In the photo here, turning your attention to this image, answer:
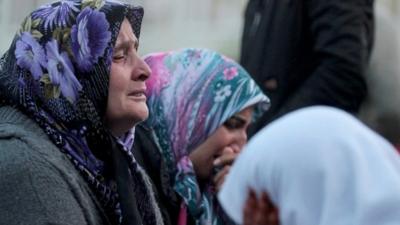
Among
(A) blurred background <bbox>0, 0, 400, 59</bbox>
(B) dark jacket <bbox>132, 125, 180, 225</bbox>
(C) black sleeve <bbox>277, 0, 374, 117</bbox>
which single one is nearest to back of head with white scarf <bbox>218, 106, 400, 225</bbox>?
(B) dark jacket <bbox>132, 125, 180, 225</bbox>

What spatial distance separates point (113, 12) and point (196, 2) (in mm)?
2426

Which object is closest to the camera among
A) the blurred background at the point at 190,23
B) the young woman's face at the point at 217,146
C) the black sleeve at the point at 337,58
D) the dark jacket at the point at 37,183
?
the dark jacket at the point at 37,183

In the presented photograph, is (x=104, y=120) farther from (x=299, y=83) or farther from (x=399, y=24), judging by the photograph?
(x=399, y=24)

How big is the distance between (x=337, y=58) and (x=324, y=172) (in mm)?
2344

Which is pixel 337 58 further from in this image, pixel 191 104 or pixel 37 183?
pixel 37 183

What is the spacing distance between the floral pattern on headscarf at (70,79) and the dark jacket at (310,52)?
1.32 metres

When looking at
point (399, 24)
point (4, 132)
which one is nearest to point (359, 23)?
point (399, 24)

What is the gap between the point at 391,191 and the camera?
2.16 meters

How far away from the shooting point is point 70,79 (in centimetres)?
320

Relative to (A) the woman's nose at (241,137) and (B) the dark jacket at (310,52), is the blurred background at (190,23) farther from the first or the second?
(A) the woman's nose at (241,137)

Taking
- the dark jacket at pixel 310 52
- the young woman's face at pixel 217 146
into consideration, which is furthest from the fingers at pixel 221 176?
the dark jacket at pixel 310 52

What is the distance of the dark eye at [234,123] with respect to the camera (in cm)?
403

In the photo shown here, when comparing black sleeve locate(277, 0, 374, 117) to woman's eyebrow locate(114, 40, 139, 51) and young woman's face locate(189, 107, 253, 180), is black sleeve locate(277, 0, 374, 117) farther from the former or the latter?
woman's eyebrow locate(114, 40, 139, 51)

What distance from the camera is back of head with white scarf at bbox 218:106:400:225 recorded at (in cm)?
214
